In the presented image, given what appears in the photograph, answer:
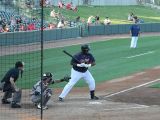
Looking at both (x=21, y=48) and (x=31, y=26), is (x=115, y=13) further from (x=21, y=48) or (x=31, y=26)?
(x=21, y=48)

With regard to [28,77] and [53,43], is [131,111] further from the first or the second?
[53,43]

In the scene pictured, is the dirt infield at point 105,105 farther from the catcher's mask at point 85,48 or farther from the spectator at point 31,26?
the spectator at point 31,26

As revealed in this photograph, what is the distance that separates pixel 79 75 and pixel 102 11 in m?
44.3

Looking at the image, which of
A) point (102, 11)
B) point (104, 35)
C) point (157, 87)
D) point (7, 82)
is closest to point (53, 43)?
point (104, 35)

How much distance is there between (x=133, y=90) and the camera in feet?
54.3

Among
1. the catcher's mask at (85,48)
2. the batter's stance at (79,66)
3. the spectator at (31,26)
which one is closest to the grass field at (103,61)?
the spectator at (31,26)

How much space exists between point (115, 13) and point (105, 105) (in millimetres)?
45770

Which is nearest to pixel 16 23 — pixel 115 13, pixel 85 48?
pixel 85 48

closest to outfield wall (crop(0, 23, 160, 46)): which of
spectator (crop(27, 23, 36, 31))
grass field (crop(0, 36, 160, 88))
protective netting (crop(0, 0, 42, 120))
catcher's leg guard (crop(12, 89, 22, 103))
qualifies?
protective netting (crop(0, 0, 42, 120))

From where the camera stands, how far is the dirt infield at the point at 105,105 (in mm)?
12508

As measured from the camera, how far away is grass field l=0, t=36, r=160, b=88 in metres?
20.1

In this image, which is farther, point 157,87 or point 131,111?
point 157,87

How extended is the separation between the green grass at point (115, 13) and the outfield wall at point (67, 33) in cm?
424

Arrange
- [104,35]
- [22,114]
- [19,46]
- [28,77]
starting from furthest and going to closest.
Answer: [104,35], [19,46], [28,77], [22,114]
